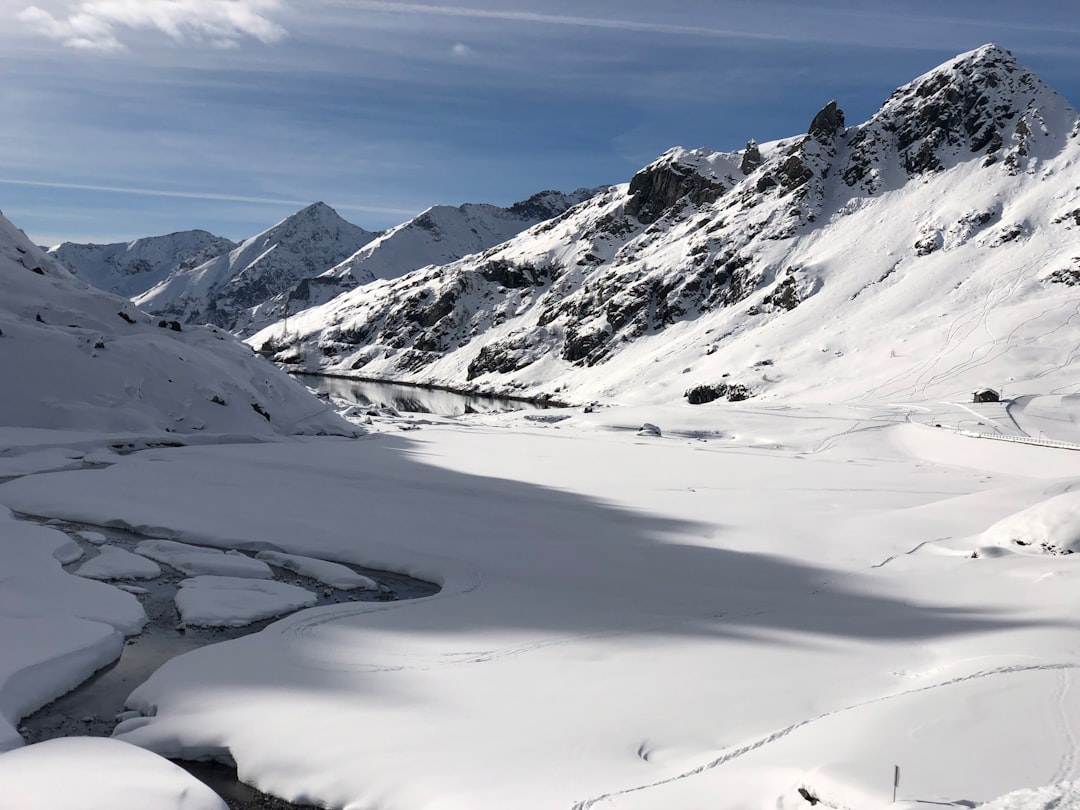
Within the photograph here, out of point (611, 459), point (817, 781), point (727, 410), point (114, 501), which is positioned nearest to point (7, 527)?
point (114, 501)

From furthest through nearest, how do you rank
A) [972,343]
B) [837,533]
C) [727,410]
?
[972,343] → [727,410] → [837,533]

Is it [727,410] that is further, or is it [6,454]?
[727,410]

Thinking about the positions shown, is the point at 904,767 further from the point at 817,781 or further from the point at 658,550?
the point at 658,550

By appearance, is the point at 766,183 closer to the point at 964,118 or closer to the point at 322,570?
the point at 964,118

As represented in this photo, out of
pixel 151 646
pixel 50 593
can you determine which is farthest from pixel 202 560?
pixel 151 646

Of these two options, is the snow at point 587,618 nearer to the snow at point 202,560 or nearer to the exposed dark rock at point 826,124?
the snow at point 202,560

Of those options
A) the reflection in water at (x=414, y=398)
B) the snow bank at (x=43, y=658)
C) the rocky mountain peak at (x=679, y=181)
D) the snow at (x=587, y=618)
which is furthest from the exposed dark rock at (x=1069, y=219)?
the snow bank at (x=43, y=658)
